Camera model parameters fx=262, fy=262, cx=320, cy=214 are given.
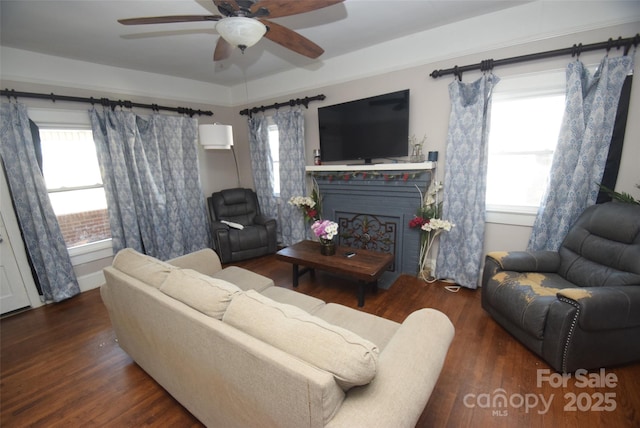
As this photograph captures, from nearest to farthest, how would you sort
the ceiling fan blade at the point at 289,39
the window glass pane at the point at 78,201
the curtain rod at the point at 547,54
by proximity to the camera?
the ceiling fan blade at the point at 289,39
the curtain rod at the point at 547,54
the window glass pane at the point at 78,201

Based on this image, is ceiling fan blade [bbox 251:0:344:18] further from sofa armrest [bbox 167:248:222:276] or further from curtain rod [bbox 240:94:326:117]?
curtain rod [bbox 240:94:326:117]

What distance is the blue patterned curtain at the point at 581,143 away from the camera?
2.03 m

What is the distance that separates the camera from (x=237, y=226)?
3848mm

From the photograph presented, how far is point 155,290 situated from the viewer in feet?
4.63

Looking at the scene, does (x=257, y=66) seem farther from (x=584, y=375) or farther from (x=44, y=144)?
(x=584, y=375)

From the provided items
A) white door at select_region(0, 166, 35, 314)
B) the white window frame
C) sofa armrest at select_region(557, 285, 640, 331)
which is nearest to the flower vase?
sofa armrest at select_region(557, 285, 640, 331)

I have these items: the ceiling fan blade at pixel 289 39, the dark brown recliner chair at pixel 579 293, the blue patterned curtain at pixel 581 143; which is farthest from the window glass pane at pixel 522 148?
the ceiling fan blade at pixel 289 39

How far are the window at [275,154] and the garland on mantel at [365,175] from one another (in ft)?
2.70

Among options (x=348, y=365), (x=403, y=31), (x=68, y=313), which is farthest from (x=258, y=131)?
(x=348, y=365)

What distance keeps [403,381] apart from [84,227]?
3.88 m

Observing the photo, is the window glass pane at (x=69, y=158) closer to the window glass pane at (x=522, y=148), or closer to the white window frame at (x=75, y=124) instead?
the white window frame at (x=75, y=124)

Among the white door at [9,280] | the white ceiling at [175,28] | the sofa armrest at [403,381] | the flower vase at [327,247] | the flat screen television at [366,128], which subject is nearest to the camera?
the sofa armrest at [403,381]

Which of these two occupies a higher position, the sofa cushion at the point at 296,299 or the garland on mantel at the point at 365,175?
the garland on mantel at the point at 365,175

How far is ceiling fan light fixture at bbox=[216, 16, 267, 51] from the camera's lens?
1.47 metres
